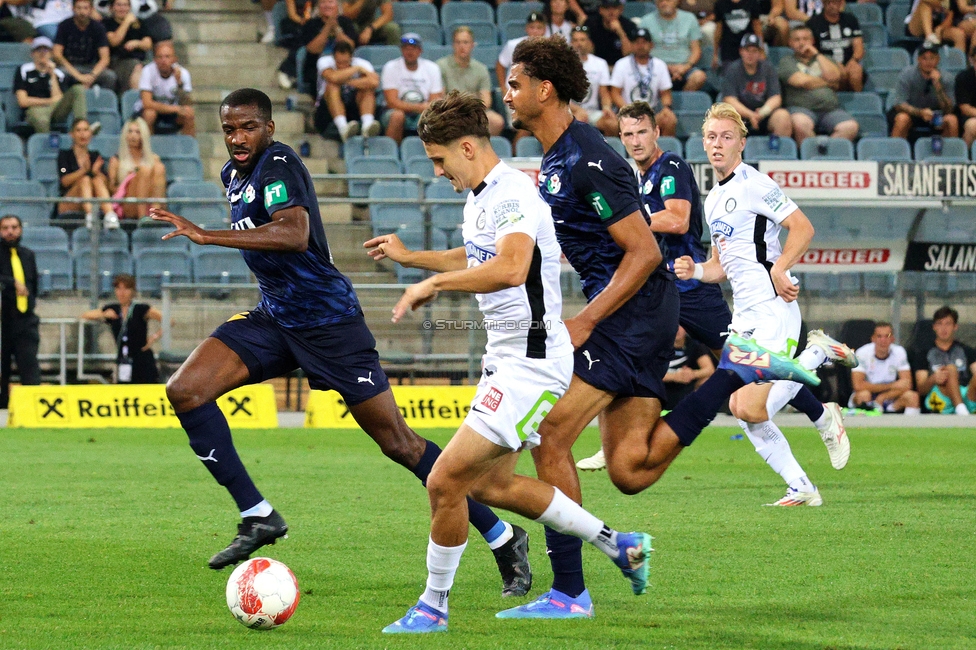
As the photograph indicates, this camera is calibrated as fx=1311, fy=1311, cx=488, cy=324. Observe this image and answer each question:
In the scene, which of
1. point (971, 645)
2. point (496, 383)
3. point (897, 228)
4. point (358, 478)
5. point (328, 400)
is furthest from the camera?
point (897, 228)

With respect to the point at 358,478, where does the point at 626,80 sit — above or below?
Result: above

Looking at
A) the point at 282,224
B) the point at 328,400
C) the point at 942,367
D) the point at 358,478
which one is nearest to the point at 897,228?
the point at 942,367

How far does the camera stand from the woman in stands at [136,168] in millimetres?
17281

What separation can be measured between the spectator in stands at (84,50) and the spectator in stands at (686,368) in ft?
32.0

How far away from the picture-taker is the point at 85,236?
16.2 metres

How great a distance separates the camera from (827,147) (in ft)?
64.3

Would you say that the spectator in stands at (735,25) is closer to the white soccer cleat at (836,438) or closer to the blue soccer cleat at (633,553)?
the white soccer cleat at (836,438)

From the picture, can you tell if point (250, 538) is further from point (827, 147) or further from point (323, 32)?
point (827, 147)

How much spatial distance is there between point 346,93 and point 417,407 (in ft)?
20.1

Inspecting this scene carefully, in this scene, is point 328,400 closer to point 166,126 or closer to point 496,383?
point 166,126

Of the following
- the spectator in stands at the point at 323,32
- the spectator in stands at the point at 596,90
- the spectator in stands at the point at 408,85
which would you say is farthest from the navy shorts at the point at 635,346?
the spectator in stands at the point at 323,32

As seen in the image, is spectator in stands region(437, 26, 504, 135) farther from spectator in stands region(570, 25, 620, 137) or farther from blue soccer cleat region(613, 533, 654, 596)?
blue soccer cleat region(613, 533, 654, 596)

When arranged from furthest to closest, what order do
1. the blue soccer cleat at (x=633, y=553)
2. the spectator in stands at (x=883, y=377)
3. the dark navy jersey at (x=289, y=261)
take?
the spectator in stands at (x=883, y=377)
the dark navy jersey at (x=289, y=261)
the blue soccer cleat at (x=633, y=553)

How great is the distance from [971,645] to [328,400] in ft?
37.5
